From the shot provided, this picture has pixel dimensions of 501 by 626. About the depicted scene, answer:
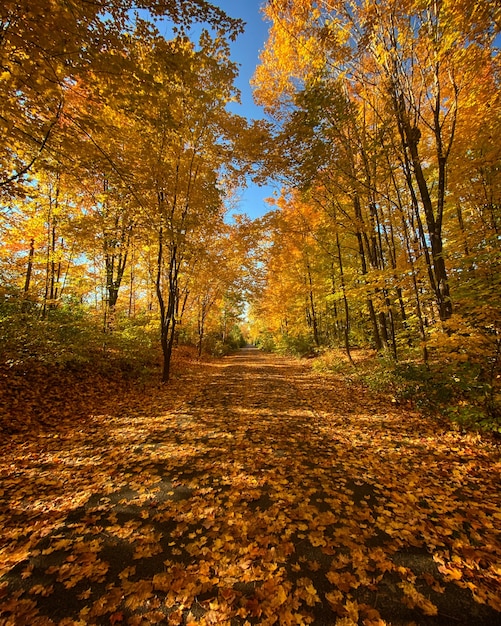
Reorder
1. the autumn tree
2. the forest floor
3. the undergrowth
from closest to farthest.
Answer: the forest floor
the undergrowth
the autumn tree

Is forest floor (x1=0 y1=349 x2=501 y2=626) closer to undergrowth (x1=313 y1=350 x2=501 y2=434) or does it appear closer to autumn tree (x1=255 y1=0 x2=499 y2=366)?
undergrowth (x1=313 y1=350 x2=501 y2=434)

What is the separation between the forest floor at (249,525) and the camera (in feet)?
6.70

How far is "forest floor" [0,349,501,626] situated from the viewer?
6.70ft

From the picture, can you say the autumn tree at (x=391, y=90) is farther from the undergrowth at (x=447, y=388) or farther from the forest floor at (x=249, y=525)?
the forest floor at (x=249, y=525)

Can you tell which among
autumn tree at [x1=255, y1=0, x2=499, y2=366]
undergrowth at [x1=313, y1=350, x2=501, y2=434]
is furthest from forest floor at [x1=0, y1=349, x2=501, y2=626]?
autumn tree at [x1=255, y1=0, x2=499, y2=366]

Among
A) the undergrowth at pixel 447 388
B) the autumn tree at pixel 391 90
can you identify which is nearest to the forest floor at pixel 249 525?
the undergrowth at pixel 447 388

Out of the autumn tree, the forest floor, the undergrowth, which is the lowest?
the forest floor

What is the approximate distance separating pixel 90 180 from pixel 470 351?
9294mm

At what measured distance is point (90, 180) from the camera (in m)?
6.80

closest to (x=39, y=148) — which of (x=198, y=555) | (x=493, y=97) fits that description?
(x=198, y=555)

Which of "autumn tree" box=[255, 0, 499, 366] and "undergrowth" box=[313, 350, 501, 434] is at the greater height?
"autumn tree" box=[255, 0, 499, 366]

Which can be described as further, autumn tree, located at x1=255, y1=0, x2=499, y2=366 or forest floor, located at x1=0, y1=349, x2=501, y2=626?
autumn tree, located at x1=255, y1=0, x2=499, y2=366

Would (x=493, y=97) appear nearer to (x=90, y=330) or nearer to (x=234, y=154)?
(x=234, y=154)

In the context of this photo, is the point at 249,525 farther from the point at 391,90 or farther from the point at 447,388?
the point at 391,90
